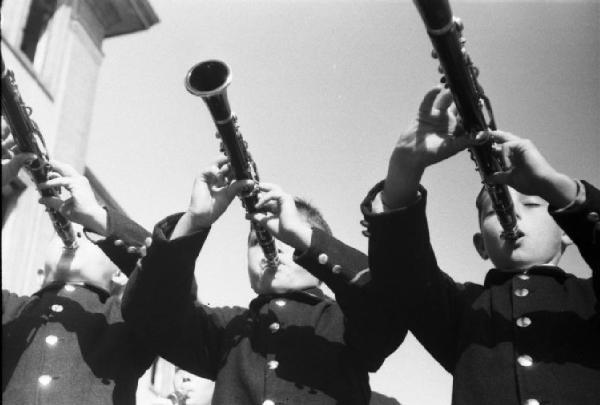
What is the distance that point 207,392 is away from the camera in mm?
4793

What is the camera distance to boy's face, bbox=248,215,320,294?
3.13 m

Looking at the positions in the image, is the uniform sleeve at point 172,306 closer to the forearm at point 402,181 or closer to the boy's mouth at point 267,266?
the boy's mouth at point 267,266

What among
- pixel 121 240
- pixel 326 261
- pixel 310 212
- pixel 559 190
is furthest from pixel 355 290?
pixel 121 240

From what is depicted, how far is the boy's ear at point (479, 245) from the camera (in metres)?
2.92

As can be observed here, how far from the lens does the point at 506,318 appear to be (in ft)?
8.02

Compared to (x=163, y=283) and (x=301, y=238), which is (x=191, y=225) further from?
(x=301, y=238)

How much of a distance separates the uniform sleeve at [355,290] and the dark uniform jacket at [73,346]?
0.99 metres

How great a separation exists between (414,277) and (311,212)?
139 centimetres

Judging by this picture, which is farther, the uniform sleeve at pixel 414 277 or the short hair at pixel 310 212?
the short hair at pixel 310 212

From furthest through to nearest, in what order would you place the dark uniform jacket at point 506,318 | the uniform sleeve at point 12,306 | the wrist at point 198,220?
the uniform sleeve at point 12,306, the wrist at point 198,220, the dark uniform jacket at point 506,318

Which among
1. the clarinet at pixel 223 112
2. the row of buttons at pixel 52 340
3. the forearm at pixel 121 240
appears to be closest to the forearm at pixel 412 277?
the clarinet at pixel 223 112

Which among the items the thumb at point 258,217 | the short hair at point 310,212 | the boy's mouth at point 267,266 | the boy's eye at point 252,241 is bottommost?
the boy's mouth at point 267,266

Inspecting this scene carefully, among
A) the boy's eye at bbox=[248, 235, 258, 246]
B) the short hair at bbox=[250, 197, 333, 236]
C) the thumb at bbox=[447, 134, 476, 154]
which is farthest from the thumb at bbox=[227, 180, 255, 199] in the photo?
the thumb at bbox=[447, 134, 476, 154]

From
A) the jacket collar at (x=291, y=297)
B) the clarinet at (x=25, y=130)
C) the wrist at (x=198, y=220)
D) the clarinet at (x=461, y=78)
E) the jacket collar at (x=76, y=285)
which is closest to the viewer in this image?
the clarinet at (x=461, y=78)
